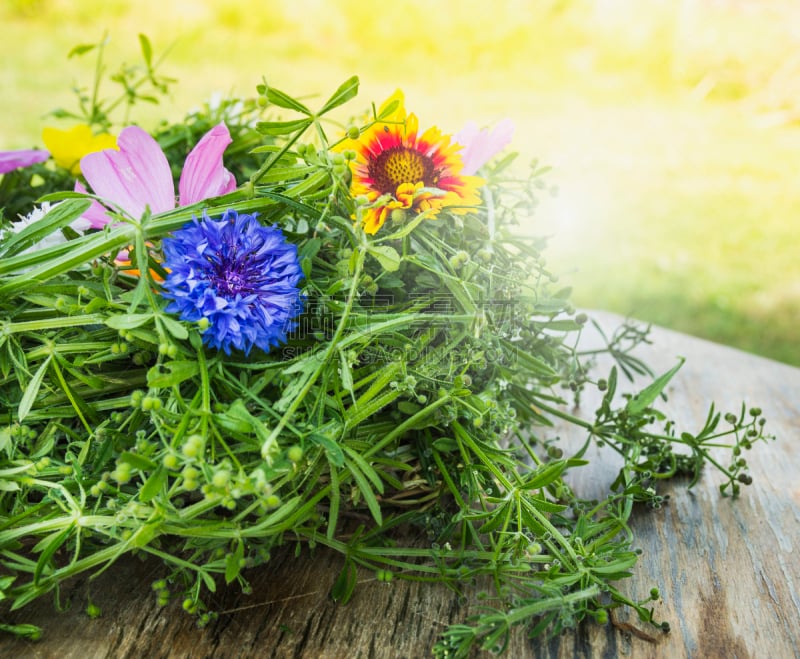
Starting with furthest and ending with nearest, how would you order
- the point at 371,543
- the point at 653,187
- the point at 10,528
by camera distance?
1. the point at 653,187
2. the point at 371,543
3. the point at 10,528

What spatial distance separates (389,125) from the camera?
0.68m

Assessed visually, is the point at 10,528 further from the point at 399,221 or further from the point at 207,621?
the point at 399,221

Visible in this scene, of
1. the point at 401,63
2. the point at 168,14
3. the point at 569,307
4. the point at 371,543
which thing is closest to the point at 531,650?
the point at 371,543

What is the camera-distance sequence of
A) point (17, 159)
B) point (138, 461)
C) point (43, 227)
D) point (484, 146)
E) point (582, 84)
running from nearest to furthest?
point (138, 461) → point (43, 227) → point (484, 146) → point (17, 159) → point (582, 84)

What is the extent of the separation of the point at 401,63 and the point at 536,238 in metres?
3.18

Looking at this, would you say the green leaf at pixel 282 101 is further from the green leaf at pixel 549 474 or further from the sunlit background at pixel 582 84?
the sunlit background at pixel 582 84

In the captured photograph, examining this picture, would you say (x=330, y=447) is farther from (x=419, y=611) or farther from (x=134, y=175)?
(x=134, y=175)

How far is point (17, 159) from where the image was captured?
0.87m

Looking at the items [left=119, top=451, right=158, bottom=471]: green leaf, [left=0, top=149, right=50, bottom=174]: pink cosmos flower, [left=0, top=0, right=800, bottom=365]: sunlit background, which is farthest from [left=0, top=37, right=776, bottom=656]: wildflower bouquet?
[left=0, top=0, right=800, bottom=365]: sunlit background

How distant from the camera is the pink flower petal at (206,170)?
2.10ft

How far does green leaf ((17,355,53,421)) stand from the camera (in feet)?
1.79

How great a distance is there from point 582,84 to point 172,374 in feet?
11.5

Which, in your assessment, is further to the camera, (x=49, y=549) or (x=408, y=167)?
(x=408, y=167)

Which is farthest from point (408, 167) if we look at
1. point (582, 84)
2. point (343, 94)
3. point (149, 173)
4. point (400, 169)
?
point (582, 84)
